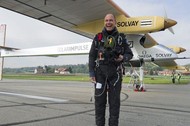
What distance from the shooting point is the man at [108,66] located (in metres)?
3.80

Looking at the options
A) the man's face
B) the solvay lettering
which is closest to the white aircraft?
the solvay lettering

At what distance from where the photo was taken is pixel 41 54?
2377 centimetres

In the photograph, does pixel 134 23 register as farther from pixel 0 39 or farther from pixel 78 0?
pixel 0 39

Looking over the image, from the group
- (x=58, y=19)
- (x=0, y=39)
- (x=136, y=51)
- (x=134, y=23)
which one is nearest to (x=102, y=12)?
(x=134, y=23)

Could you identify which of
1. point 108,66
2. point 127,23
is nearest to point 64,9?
point 127,23

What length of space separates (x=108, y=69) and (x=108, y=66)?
0.15ft

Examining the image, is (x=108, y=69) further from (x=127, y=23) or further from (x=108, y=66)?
(x=127, y=23)

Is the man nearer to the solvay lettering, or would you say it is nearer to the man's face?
the man's face

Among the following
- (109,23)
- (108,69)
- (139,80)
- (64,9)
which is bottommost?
(139,80)

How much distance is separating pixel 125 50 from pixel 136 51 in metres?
10.6

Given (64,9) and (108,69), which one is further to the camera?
(64,9)

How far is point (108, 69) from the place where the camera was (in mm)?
3812

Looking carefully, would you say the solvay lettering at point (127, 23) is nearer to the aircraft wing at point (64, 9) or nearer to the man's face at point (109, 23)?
the aircraft wing at point (64, 9)

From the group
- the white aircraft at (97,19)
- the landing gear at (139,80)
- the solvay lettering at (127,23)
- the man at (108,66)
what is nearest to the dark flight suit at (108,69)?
the man at (108,66)
